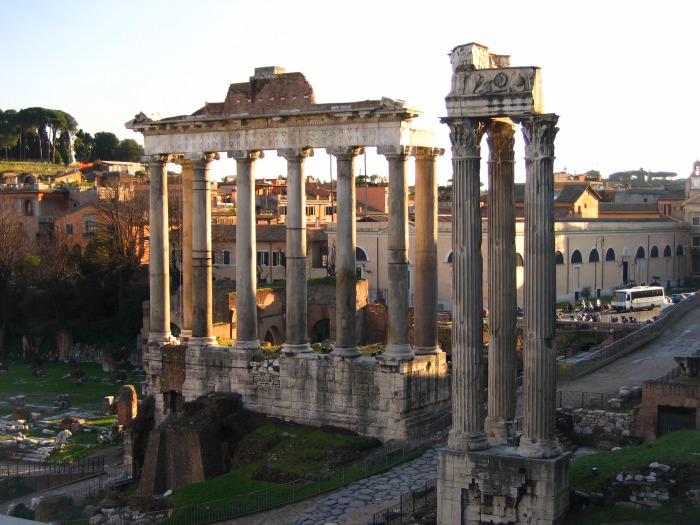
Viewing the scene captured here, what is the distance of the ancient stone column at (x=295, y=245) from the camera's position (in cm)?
2597

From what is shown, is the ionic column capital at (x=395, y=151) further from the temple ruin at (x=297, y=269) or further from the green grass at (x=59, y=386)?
the green grass at (x=59, y=386)

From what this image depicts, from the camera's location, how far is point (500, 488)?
16.7m

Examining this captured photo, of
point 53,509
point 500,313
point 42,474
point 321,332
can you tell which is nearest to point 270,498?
point 53,509

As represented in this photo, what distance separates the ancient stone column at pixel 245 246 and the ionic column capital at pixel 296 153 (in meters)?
0.99

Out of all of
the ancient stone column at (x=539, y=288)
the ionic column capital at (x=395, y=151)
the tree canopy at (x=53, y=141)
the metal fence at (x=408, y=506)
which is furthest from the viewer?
the tree canopy at (x=53, y=141)

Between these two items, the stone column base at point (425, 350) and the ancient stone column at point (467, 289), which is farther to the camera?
the stone column base at point (425, 350)

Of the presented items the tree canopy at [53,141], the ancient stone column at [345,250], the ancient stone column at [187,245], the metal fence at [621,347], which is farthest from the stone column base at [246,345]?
the tree canopy at [53,141]

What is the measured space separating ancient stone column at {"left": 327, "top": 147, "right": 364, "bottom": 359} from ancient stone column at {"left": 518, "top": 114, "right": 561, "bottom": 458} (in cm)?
893

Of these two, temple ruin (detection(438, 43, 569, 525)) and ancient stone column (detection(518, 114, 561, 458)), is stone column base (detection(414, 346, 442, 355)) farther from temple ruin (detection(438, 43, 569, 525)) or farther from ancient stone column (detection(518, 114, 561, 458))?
ancient stone column (detection(518, 114, 561, 458))

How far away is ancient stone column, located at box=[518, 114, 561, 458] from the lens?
1644 centimetres

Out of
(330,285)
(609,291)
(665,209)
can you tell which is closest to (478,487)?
(330,285)

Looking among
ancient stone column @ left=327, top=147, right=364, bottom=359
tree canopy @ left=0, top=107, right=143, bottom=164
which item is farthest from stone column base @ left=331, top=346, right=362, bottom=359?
tree canopy @ left=0, top=107, right=143, bottom=164

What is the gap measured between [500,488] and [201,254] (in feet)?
43.6

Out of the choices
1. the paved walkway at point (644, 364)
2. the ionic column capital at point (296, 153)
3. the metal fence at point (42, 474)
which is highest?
the ionic column capital at point (296, 153)
